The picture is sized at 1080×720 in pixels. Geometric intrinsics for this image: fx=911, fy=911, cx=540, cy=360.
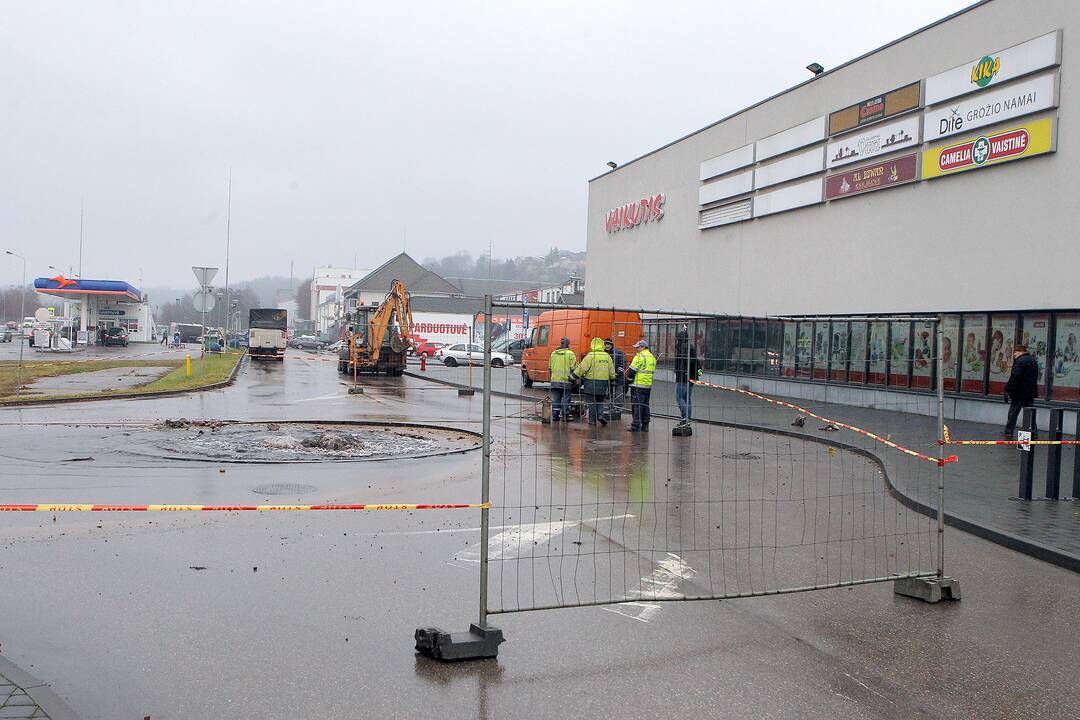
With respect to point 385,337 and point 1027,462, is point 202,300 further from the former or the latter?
point 1027,462

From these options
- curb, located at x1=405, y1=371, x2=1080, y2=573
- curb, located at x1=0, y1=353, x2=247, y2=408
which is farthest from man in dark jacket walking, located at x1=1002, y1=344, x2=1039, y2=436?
curb, located at x1=0, y1=353, x2=247, y2=408

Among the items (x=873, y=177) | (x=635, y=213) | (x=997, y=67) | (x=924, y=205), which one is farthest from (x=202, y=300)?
(x=997, y=67)

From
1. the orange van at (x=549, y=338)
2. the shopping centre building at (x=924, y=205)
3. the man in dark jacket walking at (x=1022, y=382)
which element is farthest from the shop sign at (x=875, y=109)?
the orange van at (x=549, y=338)

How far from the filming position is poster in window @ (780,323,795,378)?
7.79 m

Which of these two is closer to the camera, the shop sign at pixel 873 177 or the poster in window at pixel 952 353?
the poster in window at pixel 952 353

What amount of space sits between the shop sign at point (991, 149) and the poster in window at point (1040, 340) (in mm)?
3452

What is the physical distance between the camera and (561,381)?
576 inches

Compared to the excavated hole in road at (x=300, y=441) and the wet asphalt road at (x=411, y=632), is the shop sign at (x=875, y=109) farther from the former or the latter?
the wet asphalt road at (x=411, y=632)

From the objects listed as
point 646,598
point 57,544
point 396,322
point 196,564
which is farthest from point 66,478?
point 396,322

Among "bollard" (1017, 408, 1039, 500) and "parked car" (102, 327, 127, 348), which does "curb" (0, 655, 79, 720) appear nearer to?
"bollard" (1017, 408, 1039, 500)

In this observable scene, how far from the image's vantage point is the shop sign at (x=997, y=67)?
1880cm

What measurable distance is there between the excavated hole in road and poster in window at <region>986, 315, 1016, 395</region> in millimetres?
11553

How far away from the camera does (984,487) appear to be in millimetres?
11375

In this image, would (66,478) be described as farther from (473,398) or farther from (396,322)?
(396,322)
